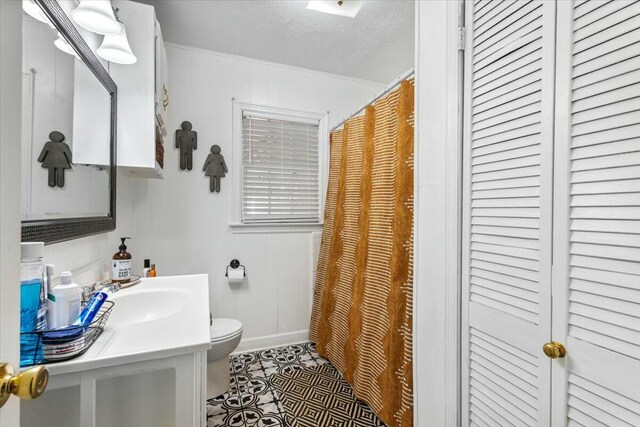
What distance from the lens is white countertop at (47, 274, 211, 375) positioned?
2.54 feet

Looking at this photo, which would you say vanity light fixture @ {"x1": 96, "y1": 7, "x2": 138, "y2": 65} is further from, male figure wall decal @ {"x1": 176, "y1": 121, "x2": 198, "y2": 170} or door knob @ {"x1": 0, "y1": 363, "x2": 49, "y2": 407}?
door knob @ {"x1": 0, "y1": 363, "x2": 49, "y2": 407}

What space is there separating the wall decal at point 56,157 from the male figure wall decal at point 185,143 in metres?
1.28

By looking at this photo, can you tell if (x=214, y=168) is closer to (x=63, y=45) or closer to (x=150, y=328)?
(x=63, y=45)

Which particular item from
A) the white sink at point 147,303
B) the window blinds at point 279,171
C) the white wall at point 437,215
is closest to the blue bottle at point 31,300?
the white sink at point 147,303

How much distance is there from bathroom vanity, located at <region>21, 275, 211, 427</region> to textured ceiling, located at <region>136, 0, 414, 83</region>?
1.86 metres

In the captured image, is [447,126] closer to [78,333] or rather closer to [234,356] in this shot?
[78,333]

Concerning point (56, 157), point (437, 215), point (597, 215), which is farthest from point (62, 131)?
point (597, 215)

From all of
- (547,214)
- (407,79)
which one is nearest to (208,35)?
(407,79)

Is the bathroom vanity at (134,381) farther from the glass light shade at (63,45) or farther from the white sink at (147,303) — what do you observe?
the glass light shade at (63,45)

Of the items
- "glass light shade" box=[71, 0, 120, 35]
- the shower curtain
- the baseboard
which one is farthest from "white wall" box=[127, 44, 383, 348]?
"glass light shade" box=[71, 0, 120, 35]

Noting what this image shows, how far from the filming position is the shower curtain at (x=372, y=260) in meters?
1.54

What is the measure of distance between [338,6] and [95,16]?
134 centimetres

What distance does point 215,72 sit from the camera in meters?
2.40

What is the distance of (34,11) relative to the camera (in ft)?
2.74
